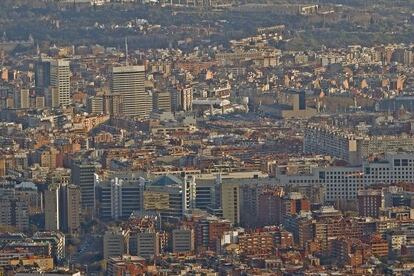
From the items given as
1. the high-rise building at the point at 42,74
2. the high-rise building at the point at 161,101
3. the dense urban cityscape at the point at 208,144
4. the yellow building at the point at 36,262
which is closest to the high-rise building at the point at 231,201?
the dense urban cityscape at the point at 208,144

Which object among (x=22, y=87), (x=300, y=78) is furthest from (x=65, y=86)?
(x=300, y=78)

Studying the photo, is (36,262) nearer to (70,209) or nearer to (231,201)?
(70,209)

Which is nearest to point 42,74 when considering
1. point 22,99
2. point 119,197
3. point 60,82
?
point 60,82

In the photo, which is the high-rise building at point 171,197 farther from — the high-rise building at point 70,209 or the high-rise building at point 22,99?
the high-rise building at point 22,99

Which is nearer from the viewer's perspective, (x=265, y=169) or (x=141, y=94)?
(x=265, y=169)

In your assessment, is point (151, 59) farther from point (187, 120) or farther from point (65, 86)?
point (187, 120)

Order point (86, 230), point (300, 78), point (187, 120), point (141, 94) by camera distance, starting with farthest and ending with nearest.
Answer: point (300, 78) → point (141, 94) → point (187, 120) → point (86, 230)
